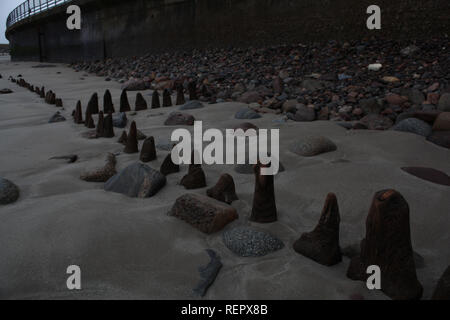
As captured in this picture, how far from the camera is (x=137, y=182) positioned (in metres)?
2.98

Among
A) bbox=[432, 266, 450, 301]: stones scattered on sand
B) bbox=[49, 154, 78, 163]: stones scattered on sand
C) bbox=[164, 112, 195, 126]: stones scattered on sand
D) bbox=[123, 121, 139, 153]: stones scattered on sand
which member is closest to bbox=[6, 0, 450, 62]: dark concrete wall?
bbox=[164, 112, 195, 126]: stones scattered on sand

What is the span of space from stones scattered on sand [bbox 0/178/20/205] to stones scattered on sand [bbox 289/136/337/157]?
2.37 m

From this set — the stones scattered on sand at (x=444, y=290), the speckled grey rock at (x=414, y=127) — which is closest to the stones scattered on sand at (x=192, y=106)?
the speckled grey rock at (x=414, y=127)

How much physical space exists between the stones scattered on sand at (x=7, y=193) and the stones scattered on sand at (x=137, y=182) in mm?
628

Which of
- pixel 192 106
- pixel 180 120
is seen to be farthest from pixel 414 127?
pixel 192 106

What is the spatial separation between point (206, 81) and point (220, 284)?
6.36 m

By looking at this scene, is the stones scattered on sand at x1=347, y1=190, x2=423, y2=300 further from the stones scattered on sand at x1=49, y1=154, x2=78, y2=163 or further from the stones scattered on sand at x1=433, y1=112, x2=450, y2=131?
the stones scattered on sand at x1=49, y1=154, x2=78, y2=163

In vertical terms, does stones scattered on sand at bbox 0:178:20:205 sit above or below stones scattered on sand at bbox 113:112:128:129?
below

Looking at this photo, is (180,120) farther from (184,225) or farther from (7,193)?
(184,225)

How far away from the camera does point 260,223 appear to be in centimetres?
254

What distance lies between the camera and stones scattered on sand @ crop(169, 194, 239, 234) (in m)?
2.42

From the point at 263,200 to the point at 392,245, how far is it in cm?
89

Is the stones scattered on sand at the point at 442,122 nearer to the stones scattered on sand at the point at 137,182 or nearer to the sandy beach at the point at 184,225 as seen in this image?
the sandy beach at the point at 184,225
